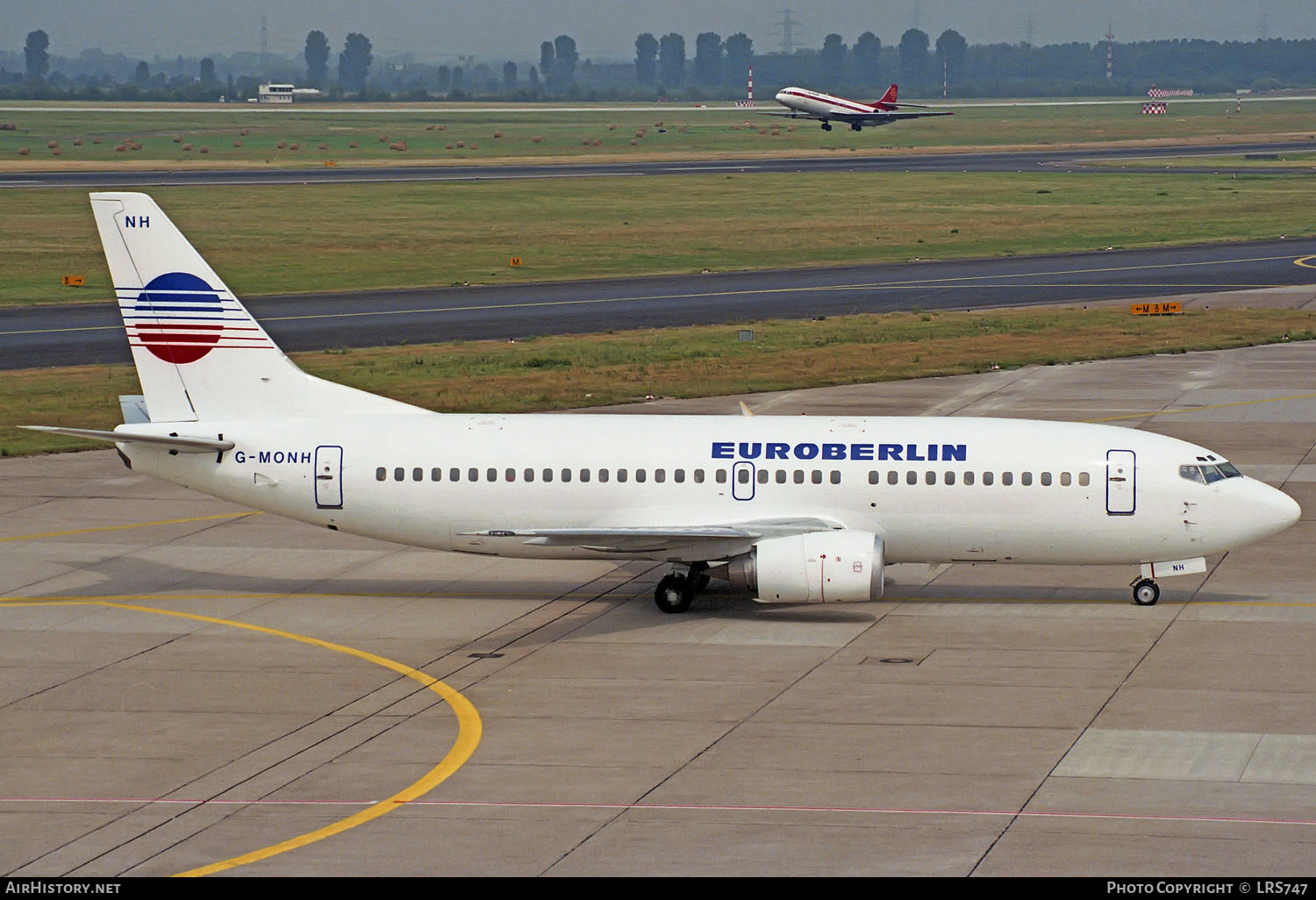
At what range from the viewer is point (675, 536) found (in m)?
36.8

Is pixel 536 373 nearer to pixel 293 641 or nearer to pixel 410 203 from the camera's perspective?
pixel 293 641

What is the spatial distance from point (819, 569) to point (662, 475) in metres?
4.31

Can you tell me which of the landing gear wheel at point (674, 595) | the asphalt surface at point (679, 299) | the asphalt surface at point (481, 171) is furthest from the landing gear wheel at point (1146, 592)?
the asphalt surface at point (481, 171)

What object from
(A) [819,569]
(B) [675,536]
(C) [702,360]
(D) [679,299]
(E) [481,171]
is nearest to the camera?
(A) [819,569]

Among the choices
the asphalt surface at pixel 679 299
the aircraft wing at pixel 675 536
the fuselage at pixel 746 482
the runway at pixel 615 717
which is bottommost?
the runway at pixel 615 717

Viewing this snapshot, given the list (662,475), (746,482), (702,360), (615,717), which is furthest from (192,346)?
(702,360)

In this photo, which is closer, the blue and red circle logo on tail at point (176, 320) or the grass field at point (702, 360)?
the blue and red circle logo on tail at point (176, 320)

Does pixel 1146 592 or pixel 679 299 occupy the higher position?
pixel 679 299

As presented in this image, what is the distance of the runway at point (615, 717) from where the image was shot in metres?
24.1

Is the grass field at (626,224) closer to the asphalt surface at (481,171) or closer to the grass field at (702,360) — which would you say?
the asphalt surface at (481,171)

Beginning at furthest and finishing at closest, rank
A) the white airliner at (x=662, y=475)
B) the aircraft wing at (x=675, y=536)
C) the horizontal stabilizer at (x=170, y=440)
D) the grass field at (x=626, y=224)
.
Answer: the grass field at (x=626, y=224), the horizontal stabilizer at (x=170, y=440), the white airliner at (x=662, y=475), the aircraft wing at (x=675, y=536)

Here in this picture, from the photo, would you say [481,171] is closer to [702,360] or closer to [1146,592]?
[702,360]

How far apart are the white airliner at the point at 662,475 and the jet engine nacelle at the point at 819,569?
40 mm

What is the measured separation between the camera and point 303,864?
23.5 metres
